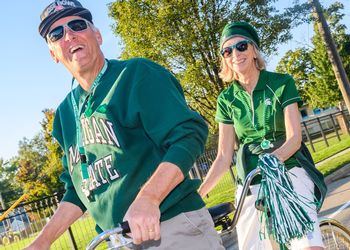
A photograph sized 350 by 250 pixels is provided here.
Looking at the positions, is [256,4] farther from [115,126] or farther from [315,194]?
[115,126]

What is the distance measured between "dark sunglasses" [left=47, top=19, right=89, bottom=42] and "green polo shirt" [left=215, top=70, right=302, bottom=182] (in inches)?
58.3

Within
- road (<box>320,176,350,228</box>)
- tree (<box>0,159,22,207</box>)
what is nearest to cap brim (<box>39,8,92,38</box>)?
road (<box>320,176,350,228</box>)

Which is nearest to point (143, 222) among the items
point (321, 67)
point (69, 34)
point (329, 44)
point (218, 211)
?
point (218, 211)

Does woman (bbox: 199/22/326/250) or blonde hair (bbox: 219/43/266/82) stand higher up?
blonde hair (bbox: 219/43/266/82)

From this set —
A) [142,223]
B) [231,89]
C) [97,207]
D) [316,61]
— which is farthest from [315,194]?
[316,61]

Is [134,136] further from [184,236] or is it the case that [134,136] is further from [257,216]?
[257,216]

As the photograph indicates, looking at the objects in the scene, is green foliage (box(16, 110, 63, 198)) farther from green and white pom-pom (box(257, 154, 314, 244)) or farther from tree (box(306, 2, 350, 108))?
tree (box(306, 2, 350, 108))

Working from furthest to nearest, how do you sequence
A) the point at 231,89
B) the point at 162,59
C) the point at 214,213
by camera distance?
1. the point at 162,59
2. the point at 231,89
3. the point at 214,213

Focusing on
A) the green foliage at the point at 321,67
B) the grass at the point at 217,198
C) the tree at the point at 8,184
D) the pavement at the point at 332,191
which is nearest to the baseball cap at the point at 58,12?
the pavement at the point at 332,191

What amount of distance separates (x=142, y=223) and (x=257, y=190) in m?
1.80

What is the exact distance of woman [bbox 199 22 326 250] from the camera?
300 centimetres

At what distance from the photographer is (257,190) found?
3123mm

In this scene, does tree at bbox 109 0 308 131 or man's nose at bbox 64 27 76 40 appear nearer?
man's nose at bbox 64 27 76 40

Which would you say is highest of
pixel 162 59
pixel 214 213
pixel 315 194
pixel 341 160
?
pixel 162 59
